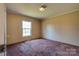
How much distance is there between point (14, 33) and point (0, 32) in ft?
2.41

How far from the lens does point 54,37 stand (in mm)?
3893

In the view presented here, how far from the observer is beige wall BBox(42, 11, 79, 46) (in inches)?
117

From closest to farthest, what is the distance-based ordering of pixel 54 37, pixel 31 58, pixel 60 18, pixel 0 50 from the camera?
pixel 31 58, pixel 0 50, pixel 60 18, pixel 54 37

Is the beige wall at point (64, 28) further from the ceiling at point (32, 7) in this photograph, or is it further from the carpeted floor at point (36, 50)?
the ceiling at point (32, 7)

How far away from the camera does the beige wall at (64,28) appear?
9.79ft

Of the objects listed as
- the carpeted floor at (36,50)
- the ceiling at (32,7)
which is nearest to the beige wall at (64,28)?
the carpeted floor at (36,50)

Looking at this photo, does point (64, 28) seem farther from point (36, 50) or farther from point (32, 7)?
point (32, 7)

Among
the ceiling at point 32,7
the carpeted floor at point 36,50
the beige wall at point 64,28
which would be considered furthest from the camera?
the beige wall at point 64,28

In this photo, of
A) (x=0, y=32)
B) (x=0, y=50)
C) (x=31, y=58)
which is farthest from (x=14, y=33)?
(x=31, y=58)

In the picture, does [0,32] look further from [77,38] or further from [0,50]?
[77,38]

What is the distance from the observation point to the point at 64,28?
3438 millimetres

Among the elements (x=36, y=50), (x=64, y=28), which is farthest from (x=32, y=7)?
(x=64, y=28)

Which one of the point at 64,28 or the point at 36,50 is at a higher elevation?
the point at 64,28

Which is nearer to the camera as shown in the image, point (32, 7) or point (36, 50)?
point (32, 7)
